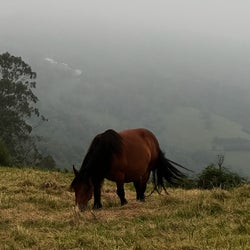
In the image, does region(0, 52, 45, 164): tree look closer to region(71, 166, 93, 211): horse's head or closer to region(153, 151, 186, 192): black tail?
region(153, 151, 186, 192): black tail

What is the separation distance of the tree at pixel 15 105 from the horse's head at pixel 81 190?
36.5m

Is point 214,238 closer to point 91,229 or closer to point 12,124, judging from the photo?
point 91,229

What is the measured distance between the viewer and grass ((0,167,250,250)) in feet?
22.0

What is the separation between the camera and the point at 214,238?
6.64 m

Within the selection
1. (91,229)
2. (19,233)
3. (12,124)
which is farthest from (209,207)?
(12,124)

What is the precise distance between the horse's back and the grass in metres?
0.88

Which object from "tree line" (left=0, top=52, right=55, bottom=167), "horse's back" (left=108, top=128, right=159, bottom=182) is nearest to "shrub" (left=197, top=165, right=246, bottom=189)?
"horse's back" (left=108, top=128, right=159, bottom=182)

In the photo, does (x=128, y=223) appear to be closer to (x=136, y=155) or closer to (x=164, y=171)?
(x=136, y=155)

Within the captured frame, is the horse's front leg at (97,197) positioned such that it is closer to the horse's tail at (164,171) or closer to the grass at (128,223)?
the grass at (128,223)

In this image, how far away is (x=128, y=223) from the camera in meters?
8.48

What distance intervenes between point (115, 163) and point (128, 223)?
3001 millimetres

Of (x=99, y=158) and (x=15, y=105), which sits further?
(x=15, y=105)

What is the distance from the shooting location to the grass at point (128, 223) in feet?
22.0

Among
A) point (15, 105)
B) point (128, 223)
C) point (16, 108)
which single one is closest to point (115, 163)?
point (128, 223)
